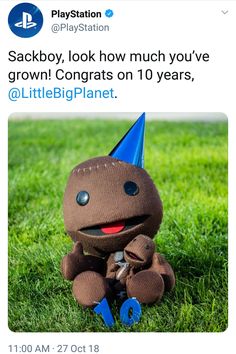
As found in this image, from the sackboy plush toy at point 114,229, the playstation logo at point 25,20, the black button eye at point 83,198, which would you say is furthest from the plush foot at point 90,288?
the playstation logo at point 25,20

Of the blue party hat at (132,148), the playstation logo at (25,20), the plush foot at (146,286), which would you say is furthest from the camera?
the playstation logo at (25,20)

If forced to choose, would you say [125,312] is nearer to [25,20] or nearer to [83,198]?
[83,198]

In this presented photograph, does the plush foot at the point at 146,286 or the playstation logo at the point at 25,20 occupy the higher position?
the playstation logo at the point at 25,20

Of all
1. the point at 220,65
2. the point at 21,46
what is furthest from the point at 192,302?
the point at 21,46

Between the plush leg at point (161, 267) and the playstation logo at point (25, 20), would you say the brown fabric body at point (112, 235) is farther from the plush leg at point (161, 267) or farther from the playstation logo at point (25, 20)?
the playstation logo at point (25, 20)

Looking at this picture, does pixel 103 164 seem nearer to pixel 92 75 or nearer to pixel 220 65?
pixel 92 75

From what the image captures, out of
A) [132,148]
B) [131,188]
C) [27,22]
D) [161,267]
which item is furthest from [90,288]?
[27,22]

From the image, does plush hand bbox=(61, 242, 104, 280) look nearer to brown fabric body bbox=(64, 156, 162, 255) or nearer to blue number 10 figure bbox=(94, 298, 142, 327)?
brown fabric body bbox=(64, 156, 162, 255)

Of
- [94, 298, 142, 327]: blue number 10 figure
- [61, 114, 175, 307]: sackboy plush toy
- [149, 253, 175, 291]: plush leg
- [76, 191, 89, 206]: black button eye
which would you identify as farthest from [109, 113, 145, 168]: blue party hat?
[94, 298, 142, 327]: blue number 10 figure
